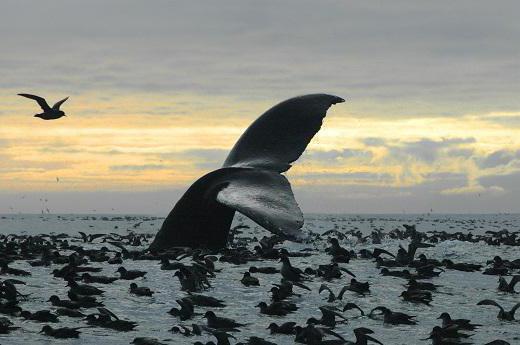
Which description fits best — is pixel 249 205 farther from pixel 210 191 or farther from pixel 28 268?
pixel 28 268

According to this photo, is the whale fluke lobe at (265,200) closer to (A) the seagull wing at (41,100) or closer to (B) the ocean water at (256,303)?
(B) the ocean water at (256,303)

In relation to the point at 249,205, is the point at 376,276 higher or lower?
lower

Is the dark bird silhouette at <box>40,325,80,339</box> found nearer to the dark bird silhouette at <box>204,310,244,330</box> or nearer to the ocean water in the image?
the ocean water

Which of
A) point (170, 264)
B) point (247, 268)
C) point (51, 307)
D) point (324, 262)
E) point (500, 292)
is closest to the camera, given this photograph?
point (51, 307)

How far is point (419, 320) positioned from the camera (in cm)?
1684

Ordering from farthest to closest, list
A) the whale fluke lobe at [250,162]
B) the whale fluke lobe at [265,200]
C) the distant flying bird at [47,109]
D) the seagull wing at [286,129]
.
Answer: the distant flying bird at [47,109] → the seagull wing at [286,129] → the whale fluke lobe at [250,162] → the whale fluke lobe at [265,200]

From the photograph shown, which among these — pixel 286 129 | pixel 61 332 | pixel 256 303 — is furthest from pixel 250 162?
pixel 61 332

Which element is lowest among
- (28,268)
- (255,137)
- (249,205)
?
(28,268)

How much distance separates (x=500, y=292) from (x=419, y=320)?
17.4ft

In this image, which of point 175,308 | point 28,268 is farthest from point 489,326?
point 28,268

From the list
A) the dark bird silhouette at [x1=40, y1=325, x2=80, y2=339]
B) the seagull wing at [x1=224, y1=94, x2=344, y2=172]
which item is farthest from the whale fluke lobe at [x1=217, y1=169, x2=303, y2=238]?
the dark bird silhouette at [x1=40, y1=325, x2=80, y2=339]

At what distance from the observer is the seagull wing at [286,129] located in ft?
80.7

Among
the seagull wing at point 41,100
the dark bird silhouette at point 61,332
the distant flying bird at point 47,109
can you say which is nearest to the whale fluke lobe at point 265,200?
the dark bird silhouette at point 61,332

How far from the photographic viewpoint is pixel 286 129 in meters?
24.8
